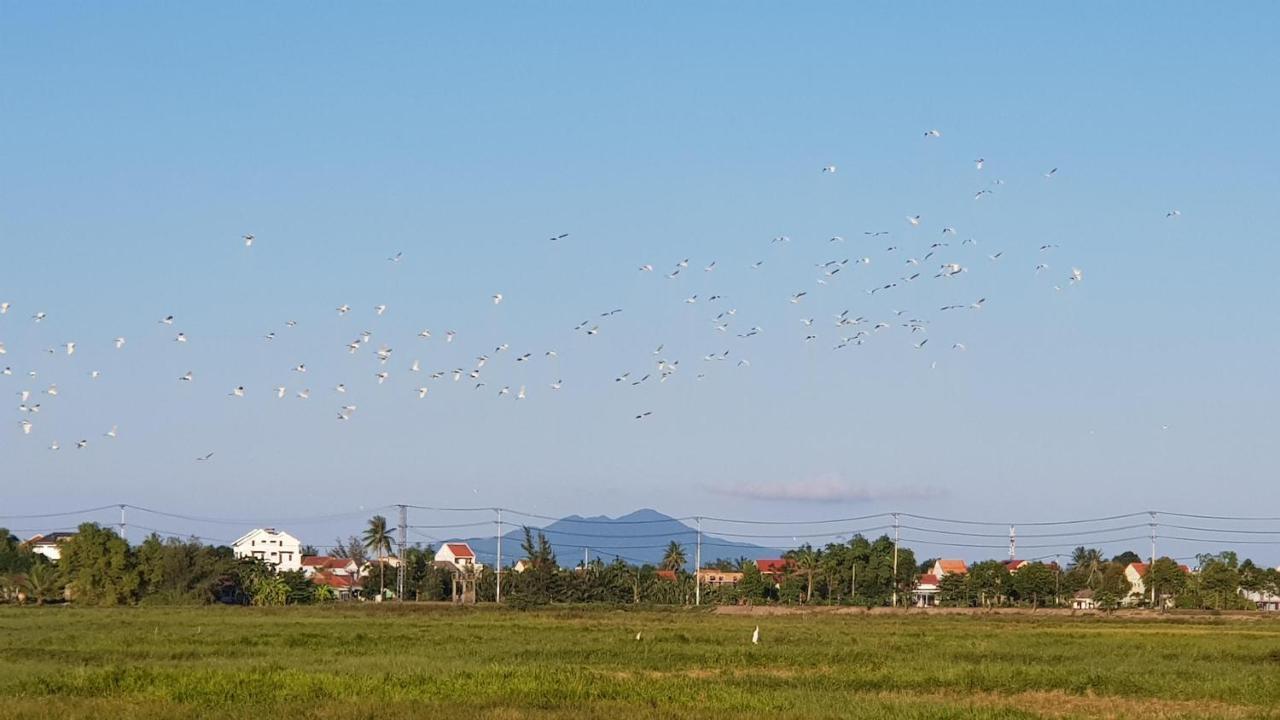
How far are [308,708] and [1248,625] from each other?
202ft

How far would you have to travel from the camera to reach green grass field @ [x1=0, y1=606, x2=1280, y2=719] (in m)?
31.3

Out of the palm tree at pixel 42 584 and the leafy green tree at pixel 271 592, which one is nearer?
the palm tree at pixel 42 584

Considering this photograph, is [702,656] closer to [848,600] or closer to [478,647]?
[478,647]

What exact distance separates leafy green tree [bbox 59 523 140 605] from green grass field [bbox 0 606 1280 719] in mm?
50817

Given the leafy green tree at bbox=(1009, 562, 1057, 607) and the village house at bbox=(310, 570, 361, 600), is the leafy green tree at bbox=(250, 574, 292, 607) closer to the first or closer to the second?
the village house at bbox=(310, 570, 361, 600)

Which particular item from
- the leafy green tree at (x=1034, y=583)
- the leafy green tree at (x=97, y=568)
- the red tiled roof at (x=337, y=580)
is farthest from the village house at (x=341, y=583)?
the leafy green tree at (x=1034, y=583)

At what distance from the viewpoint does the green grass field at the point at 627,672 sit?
3133cm

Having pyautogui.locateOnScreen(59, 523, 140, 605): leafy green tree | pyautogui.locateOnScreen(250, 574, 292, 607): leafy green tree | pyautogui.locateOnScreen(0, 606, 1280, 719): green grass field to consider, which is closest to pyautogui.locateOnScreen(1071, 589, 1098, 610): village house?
pyautogui.locateOnScreen(250, 574, 292, 607): leafy green tree

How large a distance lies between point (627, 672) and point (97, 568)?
87707mm

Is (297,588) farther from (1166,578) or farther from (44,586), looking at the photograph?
(1166,578)

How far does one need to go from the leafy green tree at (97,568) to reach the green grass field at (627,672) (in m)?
50.8

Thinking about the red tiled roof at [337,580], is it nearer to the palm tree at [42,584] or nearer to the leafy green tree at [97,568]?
the palm tree at [42,584]

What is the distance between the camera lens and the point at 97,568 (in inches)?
4638

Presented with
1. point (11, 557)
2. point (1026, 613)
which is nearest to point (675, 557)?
point (11, 557)
